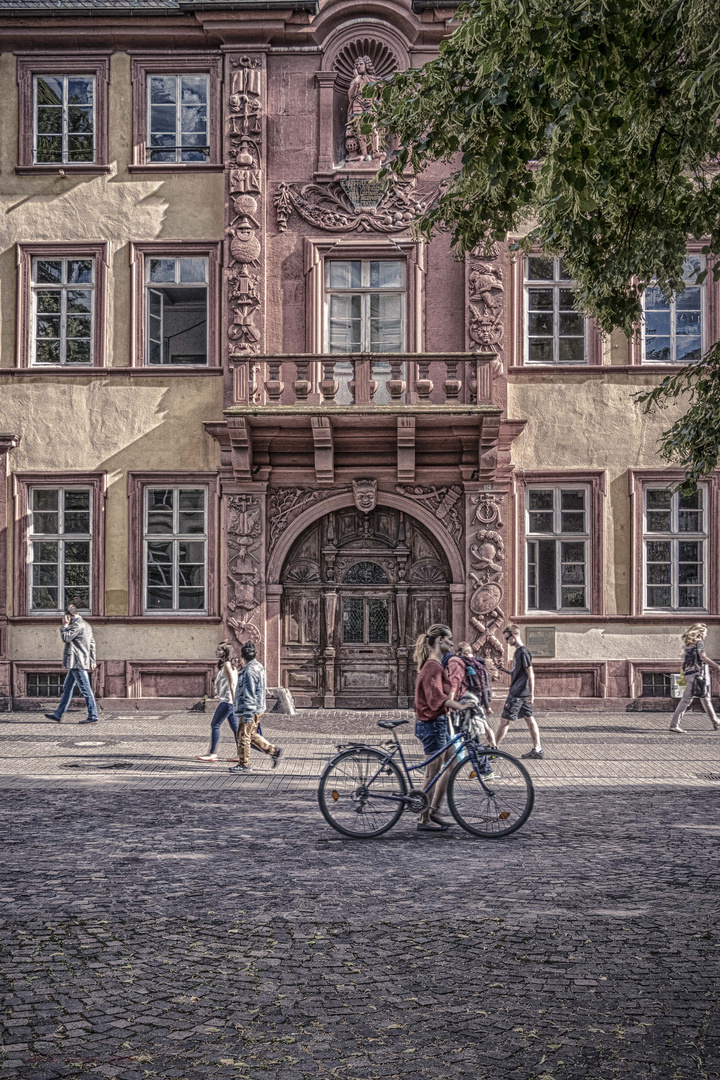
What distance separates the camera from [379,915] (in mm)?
6270

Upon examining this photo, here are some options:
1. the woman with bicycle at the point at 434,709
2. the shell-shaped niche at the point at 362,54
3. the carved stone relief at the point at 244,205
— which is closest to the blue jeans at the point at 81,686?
the carved stone relief at the point at 244,205

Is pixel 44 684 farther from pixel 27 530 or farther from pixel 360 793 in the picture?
pixel 360 793

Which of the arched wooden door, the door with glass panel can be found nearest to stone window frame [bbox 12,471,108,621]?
the arched wooden door

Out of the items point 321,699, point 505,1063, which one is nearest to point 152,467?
point 321,699

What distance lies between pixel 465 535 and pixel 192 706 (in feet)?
17.8

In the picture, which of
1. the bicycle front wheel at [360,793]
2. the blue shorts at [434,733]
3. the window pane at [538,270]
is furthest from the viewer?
the window pane at [538,270]

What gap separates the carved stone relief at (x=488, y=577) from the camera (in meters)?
17.5

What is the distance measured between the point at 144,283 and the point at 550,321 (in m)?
7.04

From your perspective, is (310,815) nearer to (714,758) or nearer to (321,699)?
(714,758)

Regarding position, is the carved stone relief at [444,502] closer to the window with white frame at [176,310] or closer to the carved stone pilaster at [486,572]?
the carved stone pilaster at [486,572]

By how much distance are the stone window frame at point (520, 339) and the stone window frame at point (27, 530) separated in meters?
7.30

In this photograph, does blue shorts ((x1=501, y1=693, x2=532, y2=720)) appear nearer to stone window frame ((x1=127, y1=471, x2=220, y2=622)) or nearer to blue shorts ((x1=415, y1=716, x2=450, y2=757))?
blue shorts ((x1=415, y1=716, x2=450, y2=757))

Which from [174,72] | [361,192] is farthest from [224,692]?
[174,72]

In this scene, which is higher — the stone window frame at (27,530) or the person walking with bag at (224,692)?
the stone window frame at (27,530)
